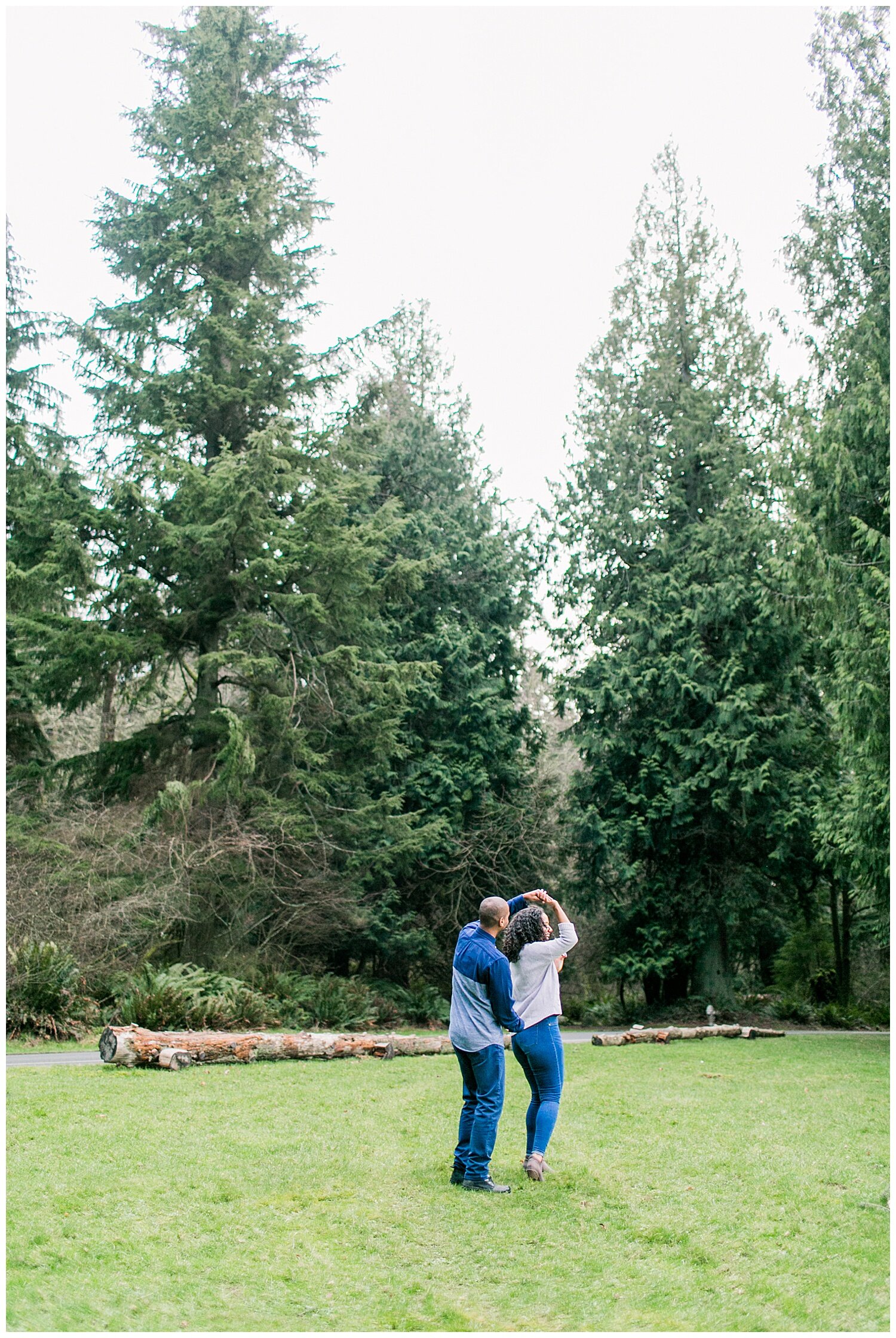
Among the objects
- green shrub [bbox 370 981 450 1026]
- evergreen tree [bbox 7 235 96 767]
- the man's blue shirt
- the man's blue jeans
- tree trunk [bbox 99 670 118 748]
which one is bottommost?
green shrub [bbox 370 981 450 1026]

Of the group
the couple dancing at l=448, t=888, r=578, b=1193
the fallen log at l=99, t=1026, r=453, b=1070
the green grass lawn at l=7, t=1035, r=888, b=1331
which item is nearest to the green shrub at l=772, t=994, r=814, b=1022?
the fallen log at l=99, t=1026, r=453, b=1070

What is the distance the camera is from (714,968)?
2402 cm

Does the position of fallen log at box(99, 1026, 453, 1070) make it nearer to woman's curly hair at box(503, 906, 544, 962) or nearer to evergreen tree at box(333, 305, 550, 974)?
woman's curly hair at box(503, 906, 544, 962)

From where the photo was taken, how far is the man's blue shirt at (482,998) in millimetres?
6668

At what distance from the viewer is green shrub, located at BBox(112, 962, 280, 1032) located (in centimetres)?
1442

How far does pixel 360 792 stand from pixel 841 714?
10.5 meters

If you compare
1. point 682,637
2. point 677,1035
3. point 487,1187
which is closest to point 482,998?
point 487,1187

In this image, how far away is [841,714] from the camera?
52.4 ft

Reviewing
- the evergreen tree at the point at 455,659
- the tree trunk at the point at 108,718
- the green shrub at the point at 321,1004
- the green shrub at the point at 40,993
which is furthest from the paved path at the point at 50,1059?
the evergreen tree at the point at 455,659

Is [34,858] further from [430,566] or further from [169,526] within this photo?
[430,566]

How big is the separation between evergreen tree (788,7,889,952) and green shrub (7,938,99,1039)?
11.8 metres

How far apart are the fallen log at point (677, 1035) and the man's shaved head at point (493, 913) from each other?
12071 mm

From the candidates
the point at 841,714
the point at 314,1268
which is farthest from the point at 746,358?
the point at 314,1268

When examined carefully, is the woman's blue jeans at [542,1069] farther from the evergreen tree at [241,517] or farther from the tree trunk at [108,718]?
the tree trunk at [108,718]
